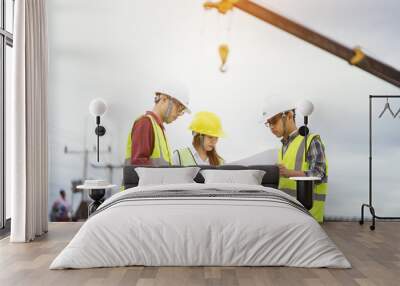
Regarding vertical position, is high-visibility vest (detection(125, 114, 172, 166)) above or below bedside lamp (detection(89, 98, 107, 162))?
below

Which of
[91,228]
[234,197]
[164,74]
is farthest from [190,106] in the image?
[91,228]

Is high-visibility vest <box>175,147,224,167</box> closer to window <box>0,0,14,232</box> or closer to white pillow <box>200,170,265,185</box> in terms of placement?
white pillow <box>200,170,265,185</box>

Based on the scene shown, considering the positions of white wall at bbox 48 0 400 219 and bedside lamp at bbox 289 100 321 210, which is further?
white wall at bbox 48 0 400 219

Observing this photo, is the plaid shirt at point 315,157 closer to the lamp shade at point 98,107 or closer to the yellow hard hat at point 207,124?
the yellow hard hat at point 207,124

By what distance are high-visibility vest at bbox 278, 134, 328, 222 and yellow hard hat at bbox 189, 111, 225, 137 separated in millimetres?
855

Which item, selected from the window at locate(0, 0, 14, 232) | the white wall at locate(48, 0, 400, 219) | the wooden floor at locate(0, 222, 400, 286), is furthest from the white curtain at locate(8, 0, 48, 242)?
the white wall at locate(48, 0, 400, 219)

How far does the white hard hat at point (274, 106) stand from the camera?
6566 millimetres

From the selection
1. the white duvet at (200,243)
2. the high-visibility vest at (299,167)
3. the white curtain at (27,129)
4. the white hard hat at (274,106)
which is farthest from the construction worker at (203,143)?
the white duvet at (200,243)

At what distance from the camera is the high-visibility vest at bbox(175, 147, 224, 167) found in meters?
6.51

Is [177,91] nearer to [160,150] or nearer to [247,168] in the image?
[160,150]

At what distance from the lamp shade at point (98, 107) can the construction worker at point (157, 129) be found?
0.44 metres

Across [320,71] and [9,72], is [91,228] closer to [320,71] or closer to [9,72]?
[9,72]

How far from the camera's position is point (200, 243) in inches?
157

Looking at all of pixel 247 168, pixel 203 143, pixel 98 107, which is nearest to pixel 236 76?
pixel 203 143
